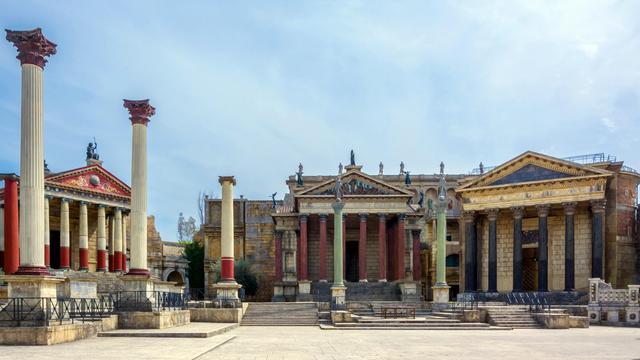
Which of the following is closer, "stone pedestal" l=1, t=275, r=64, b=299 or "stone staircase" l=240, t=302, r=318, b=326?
"stone pedestal" l=1, t=275, r=64, b=299

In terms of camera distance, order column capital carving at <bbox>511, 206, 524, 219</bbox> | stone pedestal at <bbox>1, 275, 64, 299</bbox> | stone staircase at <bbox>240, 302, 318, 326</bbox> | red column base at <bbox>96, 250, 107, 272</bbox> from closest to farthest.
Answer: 1. stone pedestal at <bbox>1, 275, 64, 299</bbox>
2. stone staircase at <bbox>240, 302, 318, 326</bbox>
3. column capital carving at <bbox>511, 206, 524, 219</bbox>
4. red column base at <bbox>96, 250, 107, 272</bbox>

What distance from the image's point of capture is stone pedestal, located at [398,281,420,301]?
5008 cm

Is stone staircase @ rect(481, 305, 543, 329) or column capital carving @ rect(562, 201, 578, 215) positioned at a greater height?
column capital carving @ rect(562, 201, 578, 215)

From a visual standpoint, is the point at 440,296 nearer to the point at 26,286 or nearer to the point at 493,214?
the point at 493,214

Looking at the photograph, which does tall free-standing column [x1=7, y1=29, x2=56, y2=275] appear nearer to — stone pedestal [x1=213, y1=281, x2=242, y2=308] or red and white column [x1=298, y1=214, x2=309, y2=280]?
stone pedestal [x1=213, y1=281, x2=242, y2=308]

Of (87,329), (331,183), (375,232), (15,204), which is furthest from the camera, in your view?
(375,232)

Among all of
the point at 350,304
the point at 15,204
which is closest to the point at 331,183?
the point at 350,304

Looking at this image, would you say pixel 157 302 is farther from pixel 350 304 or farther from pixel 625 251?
pixel 625 251

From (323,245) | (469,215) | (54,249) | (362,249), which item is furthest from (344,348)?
(54,249)

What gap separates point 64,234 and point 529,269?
37.4 meters

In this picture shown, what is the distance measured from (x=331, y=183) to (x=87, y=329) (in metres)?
33.9

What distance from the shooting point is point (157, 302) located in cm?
2766

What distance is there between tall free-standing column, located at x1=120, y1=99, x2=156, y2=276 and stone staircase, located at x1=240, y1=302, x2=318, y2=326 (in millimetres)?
9107

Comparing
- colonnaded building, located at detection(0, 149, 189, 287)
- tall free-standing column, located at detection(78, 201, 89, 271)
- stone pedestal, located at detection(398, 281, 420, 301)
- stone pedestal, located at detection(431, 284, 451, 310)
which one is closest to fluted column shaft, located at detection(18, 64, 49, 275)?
stone pedestal, located at detection(431, 284, 451, 310)
